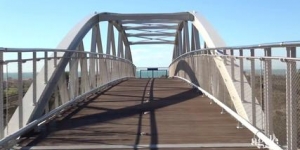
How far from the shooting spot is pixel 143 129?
303 inches

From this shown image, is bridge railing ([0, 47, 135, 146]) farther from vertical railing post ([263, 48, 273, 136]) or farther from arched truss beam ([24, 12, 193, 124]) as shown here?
vertical railing post ([263, 48, 273, 136])

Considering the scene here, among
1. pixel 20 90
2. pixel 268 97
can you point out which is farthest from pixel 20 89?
pixel 268 97

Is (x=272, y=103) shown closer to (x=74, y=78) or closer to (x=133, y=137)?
(x=133, y=137)

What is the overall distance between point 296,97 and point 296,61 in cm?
36

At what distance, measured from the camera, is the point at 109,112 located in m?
10.0

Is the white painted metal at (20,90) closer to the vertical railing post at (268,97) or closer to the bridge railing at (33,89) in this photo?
the bridge railing at (33,89)

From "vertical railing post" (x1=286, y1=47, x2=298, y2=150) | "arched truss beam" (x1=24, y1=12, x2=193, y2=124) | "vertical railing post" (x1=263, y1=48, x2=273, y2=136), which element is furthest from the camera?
"arched truss beam" (x1=24, y1=12, x2=193, y2=124)

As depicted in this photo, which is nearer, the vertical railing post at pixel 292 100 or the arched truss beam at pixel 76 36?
the vertical railing post at pixel 292 100

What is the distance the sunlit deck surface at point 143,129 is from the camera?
646 cm

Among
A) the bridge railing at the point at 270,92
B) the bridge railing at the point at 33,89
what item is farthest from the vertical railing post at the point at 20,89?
the bridge railing at the point at 270,92

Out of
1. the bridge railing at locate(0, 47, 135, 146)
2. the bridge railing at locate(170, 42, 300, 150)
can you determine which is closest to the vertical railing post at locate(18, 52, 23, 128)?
the bridge railing at locate(0, 47, 135, 146)

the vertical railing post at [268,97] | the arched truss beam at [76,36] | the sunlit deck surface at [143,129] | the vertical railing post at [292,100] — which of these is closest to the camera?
the vertical railing post at [292,100]

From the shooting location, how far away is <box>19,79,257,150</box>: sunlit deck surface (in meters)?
6.46

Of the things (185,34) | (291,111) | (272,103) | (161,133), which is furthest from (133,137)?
(185,34)
